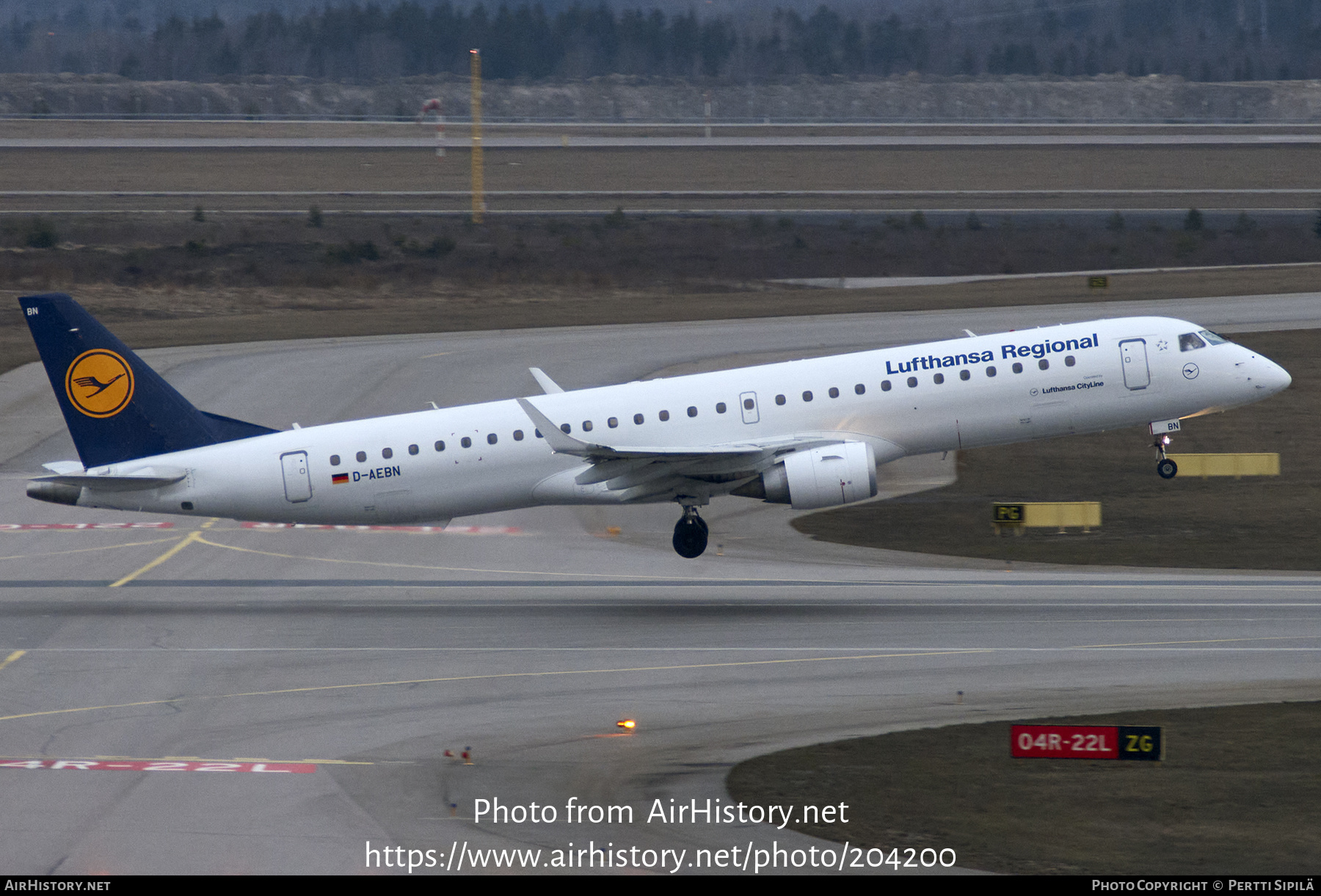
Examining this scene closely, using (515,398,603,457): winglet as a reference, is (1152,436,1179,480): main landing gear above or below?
below

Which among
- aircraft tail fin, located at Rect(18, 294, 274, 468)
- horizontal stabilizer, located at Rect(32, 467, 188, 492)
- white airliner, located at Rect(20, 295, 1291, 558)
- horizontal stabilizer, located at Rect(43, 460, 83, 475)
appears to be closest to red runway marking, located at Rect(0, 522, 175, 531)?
horizontal stabilizer, located at Rect(43, 460, 83, 475)

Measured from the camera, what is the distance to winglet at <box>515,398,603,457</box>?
32.7 meters

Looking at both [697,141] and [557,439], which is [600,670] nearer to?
[557,439]

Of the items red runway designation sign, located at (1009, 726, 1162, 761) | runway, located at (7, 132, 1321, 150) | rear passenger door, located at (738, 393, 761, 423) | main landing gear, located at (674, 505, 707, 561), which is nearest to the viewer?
red runway designation sign, located at (1009, 726, 1162, 761)

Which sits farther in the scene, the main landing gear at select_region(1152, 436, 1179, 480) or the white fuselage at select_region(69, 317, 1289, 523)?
the main landing gear at select_region(1152, 436, 1179, 480)

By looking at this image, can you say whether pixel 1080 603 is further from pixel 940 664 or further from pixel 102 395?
pixel 102 395

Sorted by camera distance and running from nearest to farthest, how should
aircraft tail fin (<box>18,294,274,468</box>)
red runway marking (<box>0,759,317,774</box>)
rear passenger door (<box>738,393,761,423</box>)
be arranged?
1. red runway marking (<box>0,759,317,774</box>)
2. aircraft tail fin (<box>18,294,274,468</box>)
3. rear passenger door (<box>738,393,761,423</box>)

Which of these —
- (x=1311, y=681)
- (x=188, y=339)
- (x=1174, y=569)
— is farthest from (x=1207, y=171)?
(x=1311, y=681)

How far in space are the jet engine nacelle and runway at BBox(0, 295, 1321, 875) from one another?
93.8 inches

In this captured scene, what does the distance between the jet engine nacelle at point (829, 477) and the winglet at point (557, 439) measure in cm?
444

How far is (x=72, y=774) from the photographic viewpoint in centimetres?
2244

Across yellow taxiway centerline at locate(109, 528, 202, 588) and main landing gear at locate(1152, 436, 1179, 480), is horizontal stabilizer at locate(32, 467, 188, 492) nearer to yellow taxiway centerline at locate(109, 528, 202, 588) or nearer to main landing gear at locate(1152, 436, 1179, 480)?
yellow taxiway centerline at locate(109, 528, 202, 588)

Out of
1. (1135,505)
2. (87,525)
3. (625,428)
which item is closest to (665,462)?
(625,428)
